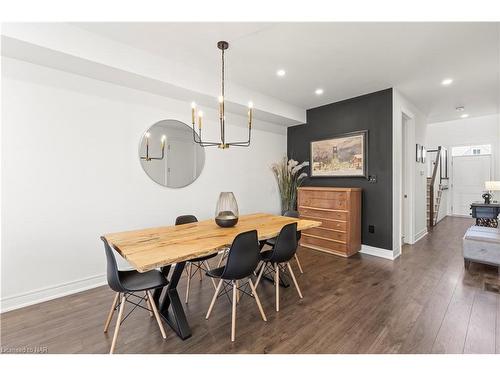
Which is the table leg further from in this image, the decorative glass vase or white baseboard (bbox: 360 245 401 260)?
white baseboard (bbox: 360 245 401 260)

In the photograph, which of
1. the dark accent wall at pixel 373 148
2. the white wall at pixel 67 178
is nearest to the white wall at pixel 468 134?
the dark accent wall at pixel 373 148

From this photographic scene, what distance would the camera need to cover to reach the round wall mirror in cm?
318

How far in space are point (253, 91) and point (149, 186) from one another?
6.93 feet

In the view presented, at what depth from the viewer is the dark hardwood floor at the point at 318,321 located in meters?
1.76

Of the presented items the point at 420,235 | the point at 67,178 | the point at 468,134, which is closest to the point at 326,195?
the point at 420,235

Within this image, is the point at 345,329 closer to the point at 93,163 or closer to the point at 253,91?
the point at 93,163

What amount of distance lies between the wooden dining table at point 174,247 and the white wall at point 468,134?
22.3ft

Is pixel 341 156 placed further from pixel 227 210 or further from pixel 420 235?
pixel 227 210

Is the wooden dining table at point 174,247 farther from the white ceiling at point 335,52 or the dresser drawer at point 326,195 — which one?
the white ceiling at point 335,52

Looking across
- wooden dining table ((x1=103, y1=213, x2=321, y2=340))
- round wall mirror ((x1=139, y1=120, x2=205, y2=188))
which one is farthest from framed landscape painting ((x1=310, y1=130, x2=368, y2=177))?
round wall mirror ((x1=139, y1=120, x2=205, y2=188))

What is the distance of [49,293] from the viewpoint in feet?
8.07

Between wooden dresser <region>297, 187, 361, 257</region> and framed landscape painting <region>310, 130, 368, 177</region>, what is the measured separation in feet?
1.46

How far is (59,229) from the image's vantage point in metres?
2.53

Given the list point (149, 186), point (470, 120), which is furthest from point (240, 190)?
point (470, 120)
